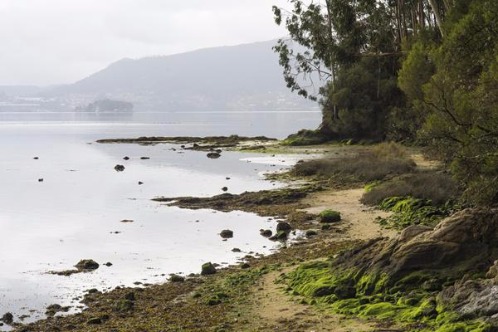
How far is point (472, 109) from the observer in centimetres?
2242

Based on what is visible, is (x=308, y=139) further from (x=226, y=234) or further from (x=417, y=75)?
(x=226, y=234)

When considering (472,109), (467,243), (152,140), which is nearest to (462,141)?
(472,109)

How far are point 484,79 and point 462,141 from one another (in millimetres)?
2269

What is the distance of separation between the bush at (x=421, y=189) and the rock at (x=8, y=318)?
19.1 metres

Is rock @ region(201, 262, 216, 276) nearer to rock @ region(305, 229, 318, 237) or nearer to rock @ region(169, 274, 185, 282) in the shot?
rock @ region(169, 274, 185, 282)

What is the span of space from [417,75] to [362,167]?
9.56m

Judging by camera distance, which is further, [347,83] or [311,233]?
[347,83]

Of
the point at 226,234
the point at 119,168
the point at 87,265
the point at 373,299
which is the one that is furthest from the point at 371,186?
the point at 119,168

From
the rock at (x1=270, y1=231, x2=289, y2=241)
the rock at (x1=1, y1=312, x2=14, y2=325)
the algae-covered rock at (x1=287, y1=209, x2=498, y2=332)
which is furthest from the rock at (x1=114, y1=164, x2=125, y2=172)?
the algae-covered rock at (x1=287, y1=209, x2=498, y2=332)

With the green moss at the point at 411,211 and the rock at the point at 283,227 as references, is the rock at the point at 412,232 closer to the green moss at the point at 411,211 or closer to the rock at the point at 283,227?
the green moss at the point at 411,211

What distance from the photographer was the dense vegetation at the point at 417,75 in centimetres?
2077

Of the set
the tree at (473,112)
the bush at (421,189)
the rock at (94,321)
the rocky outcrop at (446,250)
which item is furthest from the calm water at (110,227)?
the rocky outcrop at (446,250)

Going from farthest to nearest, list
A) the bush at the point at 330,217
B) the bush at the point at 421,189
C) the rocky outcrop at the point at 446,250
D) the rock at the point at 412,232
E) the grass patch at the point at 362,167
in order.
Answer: the grass patch at the point at 362,167
the bush at the point at 421,189
the bush at the point at 330,217
the rock at the point at 412,232
the rocky outcrop at the point at 446,250

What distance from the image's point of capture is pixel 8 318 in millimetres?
17688
